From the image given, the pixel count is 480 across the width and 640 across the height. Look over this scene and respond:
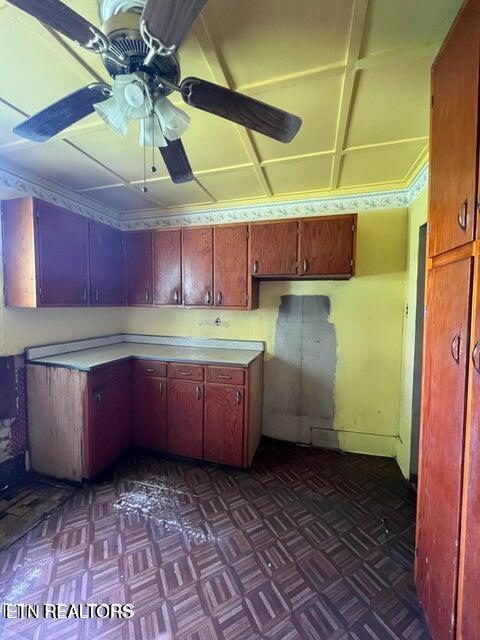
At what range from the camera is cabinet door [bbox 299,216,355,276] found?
241cm

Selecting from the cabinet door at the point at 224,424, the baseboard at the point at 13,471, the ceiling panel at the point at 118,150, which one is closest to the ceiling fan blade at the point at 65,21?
the ceiling panel at the point at 118,150

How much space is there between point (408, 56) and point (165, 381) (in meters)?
2.67

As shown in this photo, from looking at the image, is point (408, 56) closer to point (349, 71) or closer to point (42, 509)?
point (349, 71)

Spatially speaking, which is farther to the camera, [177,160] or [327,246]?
[327,246]

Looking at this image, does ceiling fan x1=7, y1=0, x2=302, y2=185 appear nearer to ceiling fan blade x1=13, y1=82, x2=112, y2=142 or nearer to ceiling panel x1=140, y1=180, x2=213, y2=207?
ceiling fan blade x1=13, y1=82, x2=112, y2=142

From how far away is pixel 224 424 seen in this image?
247cm

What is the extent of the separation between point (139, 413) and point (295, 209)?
8.39 feet

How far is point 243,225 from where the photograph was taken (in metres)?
2.66

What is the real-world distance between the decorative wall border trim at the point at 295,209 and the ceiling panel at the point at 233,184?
0.57ft

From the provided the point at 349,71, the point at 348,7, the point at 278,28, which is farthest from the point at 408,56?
the point at 278,28

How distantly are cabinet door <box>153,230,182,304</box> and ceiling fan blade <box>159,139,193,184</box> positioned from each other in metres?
1.35

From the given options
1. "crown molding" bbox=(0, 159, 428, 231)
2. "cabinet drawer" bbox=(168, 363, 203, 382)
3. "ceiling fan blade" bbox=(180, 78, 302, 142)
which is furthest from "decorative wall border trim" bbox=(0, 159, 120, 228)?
"ceiling fan blade" bbox=(180, 78, 302, 142)

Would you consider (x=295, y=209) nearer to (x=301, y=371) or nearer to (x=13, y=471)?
(x=301, y=371)

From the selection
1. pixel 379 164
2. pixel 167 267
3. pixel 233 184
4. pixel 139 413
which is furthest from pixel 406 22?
pixel 139 413
